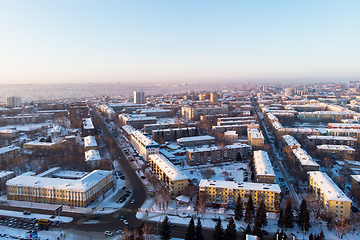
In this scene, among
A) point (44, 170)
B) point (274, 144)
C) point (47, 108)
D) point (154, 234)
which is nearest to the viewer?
point (154, 234)

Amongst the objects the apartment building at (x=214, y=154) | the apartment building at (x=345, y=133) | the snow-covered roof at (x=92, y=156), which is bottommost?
the apartment building at (x=214, y=154)

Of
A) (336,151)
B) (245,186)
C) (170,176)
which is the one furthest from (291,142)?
(170,176)

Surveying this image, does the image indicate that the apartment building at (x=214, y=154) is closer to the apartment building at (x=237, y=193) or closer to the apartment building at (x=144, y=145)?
the apartment building at (x=144, y=145)

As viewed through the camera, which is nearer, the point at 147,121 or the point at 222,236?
the point at 222,236

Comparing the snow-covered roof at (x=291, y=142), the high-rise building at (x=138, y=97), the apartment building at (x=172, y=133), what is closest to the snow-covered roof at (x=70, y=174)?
the apartment building at (x=172, y=133)

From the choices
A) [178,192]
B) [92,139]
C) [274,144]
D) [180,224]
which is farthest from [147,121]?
[180,224]

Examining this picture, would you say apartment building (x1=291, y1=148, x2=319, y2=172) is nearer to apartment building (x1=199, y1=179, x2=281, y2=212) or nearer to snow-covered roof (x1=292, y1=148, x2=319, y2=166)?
snow-covered roof (x1=292, y1=148, x2=319, y2=166)

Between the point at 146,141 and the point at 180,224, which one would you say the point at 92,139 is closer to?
the point at 146,141
